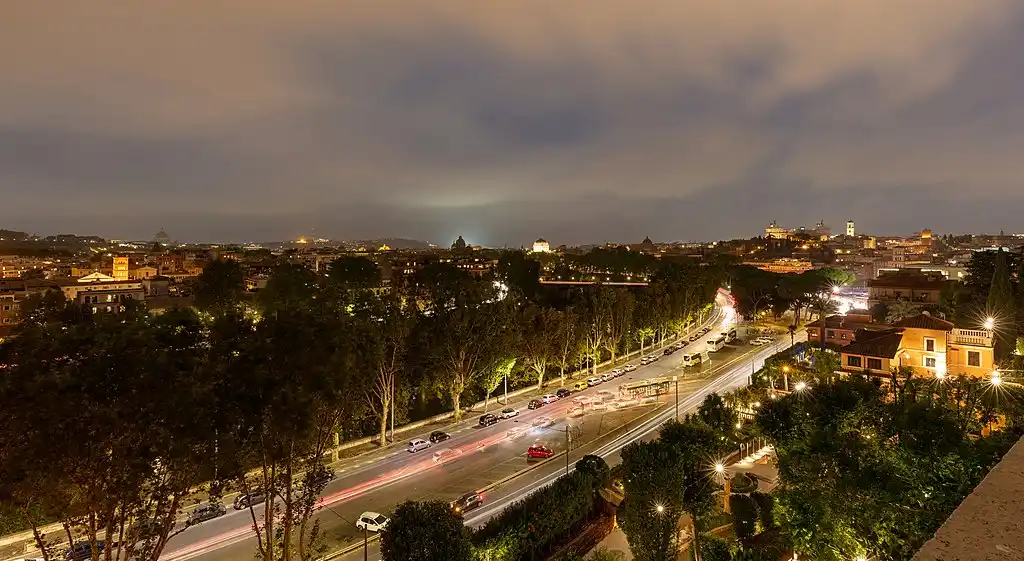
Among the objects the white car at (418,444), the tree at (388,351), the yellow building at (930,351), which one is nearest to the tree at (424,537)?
the tree at (388,351)

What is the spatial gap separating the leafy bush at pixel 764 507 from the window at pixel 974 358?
1558cm

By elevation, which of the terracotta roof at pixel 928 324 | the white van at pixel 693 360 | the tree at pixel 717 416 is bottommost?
the white van at pixel 693 360

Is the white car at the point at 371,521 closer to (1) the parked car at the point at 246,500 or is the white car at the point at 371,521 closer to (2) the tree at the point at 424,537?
(1) the parked car at the point at 246,500

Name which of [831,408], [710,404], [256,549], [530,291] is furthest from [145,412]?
[530,291]

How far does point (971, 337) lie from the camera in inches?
1026

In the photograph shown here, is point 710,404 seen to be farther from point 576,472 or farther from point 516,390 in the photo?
point 516,390

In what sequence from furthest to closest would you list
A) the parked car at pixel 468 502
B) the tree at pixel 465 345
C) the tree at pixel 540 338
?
the tree at pixel 540 338, the tree at pixel 465 345, the parked car at pixel 468 502

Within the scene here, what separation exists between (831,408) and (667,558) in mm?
6256

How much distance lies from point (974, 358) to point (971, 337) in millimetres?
1048

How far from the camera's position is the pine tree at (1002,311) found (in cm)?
2705

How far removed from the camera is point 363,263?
78312 millimetres

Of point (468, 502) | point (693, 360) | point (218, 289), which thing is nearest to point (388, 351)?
point (468, 502)

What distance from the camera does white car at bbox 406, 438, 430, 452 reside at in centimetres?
2592

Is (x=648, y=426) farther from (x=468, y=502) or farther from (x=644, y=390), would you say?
(x=468, y=502)
